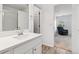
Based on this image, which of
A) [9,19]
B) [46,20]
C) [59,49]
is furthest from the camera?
[59,49]

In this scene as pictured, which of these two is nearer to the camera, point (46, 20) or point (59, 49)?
point (46, 20)

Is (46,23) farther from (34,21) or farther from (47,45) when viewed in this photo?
(47,45)

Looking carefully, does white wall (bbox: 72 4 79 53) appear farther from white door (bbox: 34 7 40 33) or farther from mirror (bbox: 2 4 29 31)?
mirror (bbox: 2 4 29 31)

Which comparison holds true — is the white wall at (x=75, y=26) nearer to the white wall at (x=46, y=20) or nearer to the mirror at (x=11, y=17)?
the white wall at (x=46, y=20)

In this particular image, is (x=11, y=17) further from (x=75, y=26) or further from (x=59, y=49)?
(x=59, y=49)

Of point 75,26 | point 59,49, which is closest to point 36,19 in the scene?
point 75,26

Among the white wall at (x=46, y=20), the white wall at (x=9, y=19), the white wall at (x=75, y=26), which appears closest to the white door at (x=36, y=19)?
the white wall at (x=46, y=20)

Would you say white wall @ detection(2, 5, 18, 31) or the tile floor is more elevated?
white wall @ detection(2, 5, 18, 31)

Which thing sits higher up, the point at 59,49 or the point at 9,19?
the point at 9,19

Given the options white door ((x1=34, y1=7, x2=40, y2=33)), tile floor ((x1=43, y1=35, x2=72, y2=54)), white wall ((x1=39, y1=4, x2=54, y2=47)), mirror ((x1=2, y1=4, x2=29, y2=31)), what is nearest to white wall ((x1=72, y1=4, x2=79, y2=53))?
tile floor ((x1=43, y1=35, x2=72, y2=54))

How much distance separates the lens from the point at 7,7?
1.52 m

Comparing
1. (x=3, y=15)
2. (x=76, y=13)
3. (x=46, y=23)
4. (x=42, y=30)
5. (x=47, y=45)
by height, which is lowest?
(x=47, y=45)
